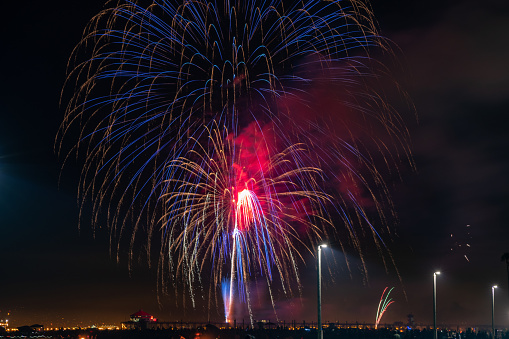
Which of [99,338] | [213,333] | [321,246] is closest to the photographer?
[321,246]

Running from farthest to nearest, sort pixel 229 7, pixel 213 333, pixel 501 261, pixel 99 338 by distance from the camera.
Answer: pixel 99 338, pixel 501 261, pixel 213 333, pixel 229 7

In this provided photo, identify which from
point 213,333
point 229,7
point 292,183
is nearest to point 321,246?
point 292,183

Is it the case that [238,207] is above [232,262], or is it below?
above

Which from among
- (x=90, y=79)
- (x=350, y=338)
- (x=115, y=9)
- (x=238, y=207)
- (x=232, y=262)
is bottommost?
(x=350, y=338)

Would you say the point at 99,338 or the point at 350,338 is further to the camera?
the point at 350,338

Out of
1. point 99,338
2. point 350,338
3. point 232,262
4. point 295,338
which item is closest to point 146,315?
point 99,338

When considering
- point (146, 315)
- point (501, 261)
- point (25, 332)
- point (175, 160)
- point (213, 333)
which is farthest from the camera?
point (146, 315)

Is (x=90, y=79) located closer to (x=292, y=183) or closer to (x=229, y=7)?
(x=229, y=7)

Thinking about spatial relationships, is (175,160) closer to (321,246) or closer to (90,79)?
(90,79)

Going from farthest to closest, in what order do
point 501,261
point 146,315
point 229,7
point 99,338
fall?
point 146,315, point 99,338, point 501,261, point 229,7
